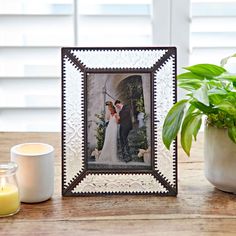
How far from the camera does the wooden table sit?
101 cm

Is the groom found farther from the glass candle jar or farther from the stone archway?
the glass candle jar

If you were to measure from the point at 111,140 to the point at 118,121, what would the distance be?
4 cm

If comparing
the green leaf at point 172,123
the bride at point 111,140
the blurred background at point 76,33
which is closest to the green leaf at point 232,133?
the green leaf at point 172,123

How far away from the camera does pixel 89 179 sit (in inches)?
45.3

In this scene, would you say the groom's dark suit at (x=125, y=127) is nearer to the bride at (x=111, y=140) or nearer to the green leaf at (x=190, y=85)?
the bride at (x=111, y=140)

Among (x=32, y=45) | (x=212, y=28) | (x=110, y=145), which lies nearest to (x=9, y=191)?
(x=110, y=145)

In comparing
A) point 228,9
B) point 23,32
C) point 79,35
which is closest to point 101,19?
point 79,35

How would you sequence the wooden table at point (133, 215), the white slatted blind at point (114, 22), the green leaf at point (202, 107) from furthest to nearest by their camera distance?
the white slatted blind at point (114, 22)
the green leaf at point (202, 107)
the wooden table at point (133, 215)

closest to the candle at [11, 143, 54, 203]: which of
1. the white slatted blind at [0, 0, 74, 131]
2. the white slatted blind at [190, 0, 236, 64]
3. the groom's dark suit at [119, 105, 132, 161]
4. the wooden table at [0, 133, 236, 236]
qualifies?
the wooden table at [0, 133, 236, 236]

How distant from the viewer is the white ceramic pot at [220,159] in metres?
1.12

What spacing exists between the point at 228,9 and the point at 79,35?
1.71 ft

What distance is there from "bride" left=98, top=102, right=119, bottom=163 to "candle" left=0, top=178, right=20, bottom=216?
0.19 m

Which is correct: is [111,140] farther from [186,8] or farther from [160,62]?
[186,8]

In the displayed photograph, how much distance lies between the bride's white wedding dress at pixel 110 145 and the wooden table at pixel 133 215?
80 millimetres
